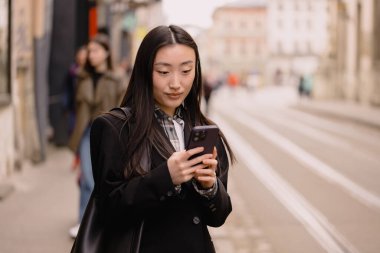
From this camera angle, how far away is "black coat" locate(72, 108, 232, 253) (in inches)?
97.1

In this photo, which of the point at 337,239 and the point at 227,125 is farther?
the point at 227,125

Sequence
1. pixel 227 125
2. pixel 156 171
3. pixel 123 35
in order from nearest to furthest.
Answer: pixel 156 171, pixel 227 125, pixel 123 35

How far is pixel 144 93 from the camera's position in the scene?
8.59 ft

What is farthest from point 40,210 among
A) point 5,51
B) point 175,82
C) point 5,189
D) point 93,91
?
point 175,82

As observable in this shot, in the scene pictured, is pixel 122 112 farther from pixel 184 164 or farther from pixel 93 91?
pixel 93 91

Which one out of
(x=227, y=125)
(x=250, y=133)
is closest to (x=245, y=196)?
(x=250, y=133)

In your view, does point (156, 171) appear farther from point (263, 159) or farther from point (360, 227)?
point (263, 159)

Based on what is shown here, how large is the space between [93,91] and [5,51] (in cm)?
345

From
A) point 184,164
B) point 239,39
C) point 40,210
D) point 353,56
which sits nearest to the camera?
point 184,164

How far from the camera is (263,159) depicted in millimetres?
13617

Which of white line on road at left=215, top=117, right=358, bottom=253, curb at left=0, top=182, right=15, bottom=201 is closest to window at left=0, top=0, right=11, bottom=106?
curb at left=0, top=182, right=15, bottom=201

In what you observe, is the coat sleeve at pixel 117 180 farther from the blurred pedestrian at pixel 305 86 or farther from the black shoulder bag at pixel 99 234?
the blurred pedestrian at pixel 305 86

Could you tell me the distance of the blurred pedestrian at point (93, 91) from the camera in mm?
6988

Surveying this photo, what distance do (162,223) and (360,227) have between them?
5280 millimetres
